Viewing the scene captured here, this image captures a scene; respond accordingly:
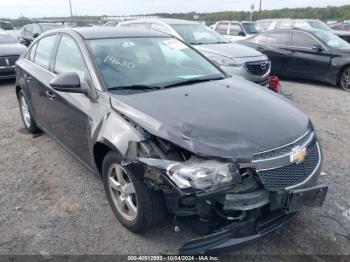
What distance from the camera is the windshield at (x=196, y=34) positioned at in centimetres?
824

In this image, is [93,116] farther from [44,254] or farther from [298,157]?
[298,157]

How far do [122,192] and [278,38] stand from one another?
835cm

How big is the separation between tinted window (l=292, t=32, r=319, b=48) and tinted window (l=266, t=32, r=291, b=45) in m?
0.19

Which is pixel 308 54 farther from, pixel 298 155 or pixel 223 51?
pixel 298 155

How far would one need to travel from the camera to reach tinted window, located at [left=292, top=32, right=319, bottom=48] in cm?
915

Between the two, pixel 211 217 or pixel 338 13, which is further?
pixel 338 13

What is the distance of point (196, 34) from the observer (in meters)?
8.44

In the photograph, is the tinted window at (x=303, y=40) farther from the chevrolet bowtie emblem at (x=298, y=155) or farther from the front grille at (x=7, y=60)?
the front grille at (x=7, y=60)

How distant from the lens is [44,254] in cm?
277

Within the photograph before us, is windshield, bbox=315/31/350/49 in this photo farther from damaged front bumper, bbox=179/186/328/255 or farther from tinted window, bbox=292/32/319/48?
damaged front bumper, bbox=179/186/328/255

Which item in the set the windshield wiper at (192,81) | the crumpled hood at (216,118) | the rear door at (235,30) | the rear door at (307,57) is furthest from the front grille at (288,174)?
the rear door at (235,30)

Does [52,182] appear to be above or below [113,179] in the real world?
below

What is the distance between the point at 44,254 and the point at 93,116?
1.21 m

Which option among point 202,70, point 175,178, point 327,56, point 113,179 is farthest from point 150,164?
point 327,56
